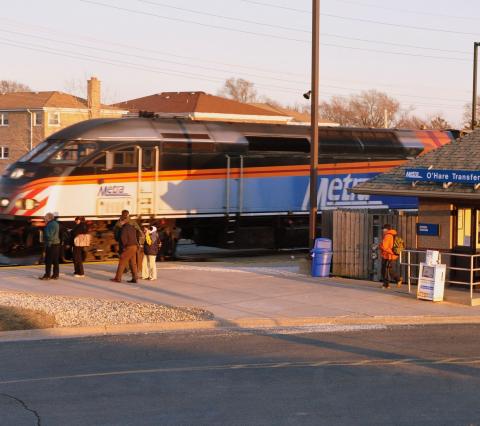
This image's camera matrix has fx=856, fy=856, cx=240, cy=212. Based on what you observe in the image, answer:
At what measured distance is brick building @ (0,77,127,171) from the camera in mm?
65938

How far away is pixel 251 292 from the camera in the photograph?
768 inches

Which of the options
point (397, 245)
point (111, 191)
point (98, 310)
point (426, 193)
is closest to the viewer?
point (98, 310)

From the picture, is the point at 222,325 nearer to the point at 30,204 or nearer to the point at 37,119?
the point at 30,204

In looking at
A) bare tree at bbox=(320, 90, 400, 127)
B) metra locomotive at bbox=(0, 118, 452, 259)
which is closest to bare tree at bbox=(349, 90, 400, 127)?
bare tree at bbox=(320, 90, 400, 127)

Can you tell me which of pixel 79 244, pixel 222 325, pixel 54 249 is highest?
pixel 79 244

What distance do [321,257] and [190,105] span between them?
49.3m

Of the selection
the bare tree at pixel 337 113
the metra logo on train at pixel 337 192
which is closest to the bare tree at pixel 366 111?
the bare tree at pixel 337 113

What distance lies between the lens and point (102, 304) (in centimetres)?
1739

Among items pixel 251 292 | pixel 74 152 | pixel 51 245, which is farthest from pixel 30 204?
pixel 251 292

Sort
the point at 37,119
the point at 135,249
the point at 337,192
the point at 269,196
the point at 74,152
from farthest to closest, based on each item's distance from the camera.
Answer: the point at 37,119 → the point at 337,192 → the point at 269,196 → the point at 74,152 → the point at 135,249

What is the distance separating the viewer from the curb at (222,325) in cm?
1477

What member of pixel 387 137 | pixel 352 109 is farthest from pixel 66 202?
pixel 352 109

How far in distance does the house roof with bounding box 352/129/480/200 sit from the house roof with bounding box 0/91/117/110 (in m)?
48.7

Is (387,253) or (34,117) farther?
(34,117)
